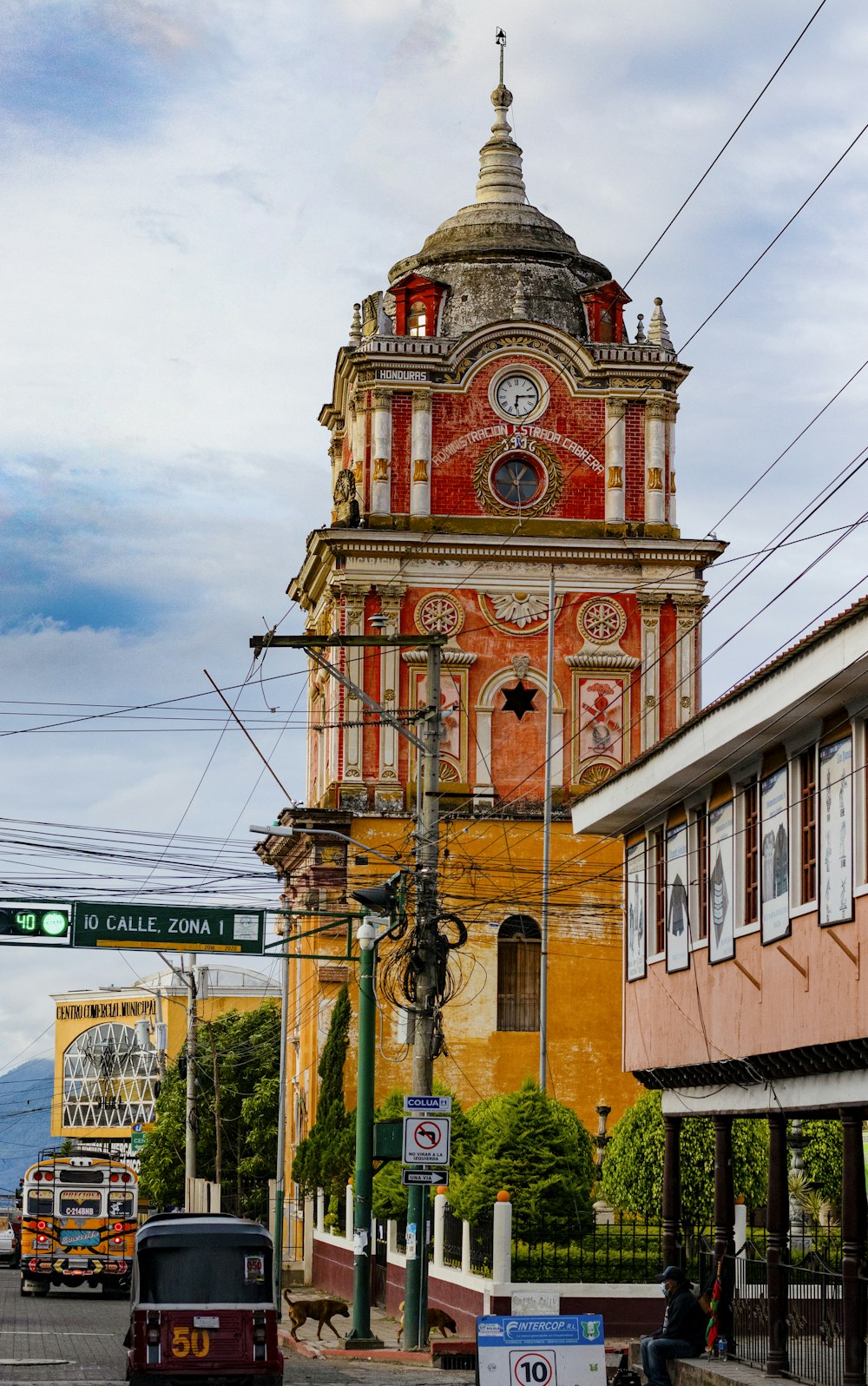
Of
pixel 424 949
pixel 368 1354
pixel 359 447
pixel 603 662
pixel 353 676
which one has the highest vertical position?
pixel 359 447

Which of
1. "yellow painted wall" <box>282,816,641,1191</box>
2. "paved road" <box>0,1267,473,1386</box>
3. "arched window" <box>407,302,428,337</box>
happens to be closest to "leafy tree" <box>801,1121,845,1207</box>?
"paved road" <box>0,1267,473,1386</box>

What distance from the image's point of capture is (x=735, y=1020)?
2692 centimetres

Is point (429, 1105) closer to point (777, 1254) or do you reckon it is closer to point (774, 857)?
point (777, 1254)

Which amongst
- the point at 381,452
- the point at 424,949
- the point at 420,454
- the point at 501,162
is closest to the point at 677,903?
the point at 424,949

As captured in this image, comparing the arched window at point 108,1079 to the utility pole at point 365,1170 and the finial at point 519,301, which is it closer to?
the finial at point 519,301

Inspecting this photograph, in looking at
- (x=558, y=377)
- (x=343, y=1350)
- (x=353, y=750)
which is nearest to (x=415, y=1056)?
(x=343, y=1350)

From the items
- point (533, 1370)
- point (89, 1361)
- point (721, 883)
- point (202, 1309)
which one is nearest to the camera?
point (533, 1370)

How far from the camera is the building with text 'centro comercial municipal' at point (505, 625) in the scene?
5738 centimetres

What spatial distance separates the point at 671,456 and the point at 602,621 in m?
5.13

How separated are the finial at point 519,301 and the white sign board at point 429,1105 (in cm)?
3288

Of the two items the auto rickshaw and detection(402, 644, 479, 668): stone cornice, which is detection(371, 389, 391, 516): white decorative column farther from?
the auto rickshaw

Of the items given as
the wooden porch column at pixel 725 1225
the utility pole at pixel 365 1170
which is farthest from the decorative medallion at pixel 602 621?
the wooden porch column at pixel 725 1225

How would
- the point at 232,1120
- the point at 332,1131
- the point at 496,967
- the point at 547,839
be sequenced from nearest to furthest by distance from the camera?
1. the point at 332,1131
2. the point at 547,839
3. the point at 496,967
4. the point at 232,1120

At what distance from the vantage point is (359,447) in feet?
200
